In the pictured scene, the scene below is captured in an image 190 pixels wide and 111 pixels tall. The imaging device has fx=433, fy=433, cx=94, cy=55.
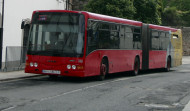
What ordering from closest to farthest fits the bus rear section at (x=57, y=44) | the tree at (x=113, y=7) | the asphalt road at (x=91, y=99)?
the asphalt road at (x=91, y=99) → the bus rear section at (x=57, y=44) → the tree at (x=113, y=7)

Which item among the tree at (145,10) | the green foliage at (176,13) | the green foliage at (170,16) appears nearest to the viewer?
the tree at (145,10)

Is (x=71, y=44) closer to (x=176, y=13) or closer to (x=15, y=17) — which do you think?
(x=15, y=17)

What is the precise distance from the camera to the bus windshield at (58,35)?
15648mm

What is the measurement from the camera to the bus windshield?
15.6 meters

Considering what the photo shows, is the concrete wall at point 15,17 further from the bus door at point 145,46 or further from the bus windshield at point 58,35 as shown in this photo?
the bus door at point 145,46

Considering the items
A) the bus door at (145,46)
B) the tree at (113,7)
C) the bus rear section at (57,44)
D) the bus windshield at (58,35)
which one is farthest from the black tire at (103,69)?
the tree at (113,7)

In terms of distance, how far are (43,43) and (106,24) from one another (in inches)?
122

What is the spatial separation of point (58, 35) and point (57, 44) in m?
0.33

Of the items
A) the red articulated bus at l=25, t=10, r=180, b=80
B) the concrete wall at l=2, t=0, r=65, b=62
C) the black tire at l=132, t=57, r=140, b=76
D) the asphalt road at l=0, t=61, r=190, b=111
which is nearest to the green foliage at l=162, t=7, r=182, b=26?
the concrete wall at l=2, t=0, r=65, b=62

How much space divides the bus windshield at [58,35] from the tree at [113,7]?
14.3m

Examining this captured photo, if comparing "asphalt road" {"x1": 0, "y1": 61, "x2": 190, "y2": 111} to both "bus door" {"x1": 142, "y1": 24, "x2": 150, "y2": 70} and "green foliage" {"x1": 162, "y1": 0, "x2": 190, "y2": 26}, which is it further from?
"green foliage" {"x1": 162, "y1": 0, "x2": 190, "y2": 26}

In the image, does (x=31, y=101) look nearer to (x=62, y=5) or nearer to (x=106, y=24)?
(x=106, y=24)

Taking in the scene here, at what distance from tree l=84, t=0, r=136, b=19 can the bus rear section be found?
14295 millimetres

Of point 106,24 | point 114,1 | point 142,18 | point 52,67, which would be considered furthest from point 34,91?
point 142,18
